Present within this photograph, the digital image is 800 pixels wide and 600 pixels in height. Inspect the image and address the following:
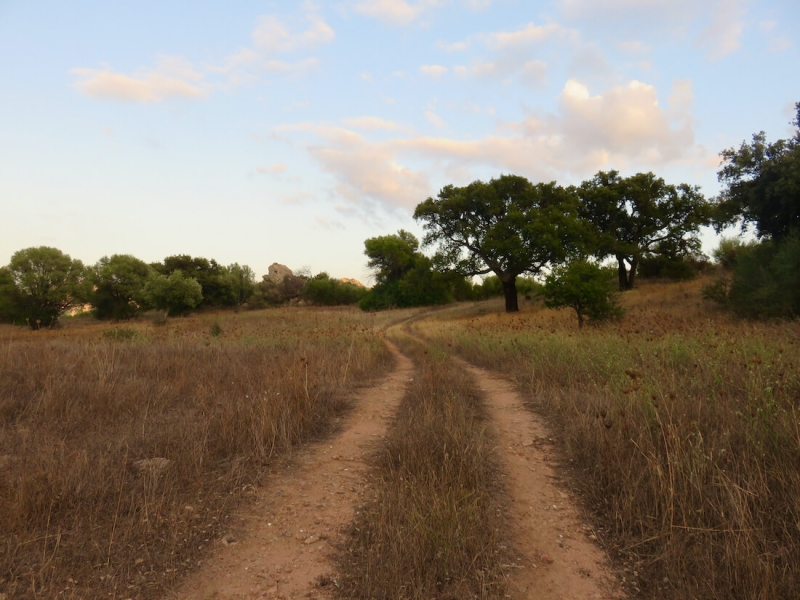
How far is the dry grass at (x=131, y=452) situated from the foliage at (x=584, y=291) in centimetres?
1103

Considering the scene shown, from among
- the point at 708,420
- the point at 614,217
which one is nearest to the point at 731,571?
the point at 708,420

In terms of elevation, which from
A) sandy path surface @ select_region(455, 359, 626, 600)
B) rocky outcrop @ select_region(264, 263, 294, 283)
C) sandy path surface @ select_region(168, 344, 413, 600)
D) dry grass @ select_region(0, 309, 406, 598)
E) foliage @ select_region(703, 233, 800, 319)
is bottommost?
sandy path surface @ select_region(455, 359, 626, 600)

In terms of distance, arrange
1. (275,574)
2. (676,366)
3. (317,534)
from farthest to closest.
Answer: (676,366) < (317,534) < (275,574)

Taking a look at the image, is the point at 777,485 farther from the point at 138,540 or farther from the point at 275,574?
the point at 138,540

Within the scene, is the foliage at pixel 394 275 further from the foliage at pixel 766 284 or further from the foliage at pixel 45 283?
the foliage at pixel 45 283

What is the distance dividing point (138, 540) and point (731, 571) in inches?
152

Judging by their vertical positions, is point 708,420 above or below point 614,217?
below

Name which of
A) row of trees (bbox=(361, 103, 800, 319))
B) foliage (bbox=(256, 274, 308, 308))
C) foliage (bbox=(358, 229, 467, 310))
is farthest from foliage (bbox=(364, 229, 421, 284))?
row of trees (bbox=(361, 103, 800, 319))

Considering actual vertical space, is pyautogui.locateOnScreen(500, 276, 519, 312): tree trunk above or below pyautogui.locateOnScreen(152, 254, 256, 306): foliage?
below

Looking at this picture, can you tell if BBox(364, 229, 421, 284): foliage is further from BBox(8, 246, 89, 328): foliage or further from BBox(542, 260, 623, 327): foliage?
BBox(542, 260, 623, 327): foliage

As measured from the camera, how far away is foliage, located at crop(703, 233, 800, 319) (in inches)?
571

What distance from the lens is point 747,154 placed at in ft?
57.5

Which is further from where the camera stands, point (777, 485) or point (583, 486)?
point (583, 486)

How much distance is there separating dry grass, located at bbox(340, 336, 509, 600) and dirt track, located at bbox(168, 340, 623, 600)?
6.4 inches
